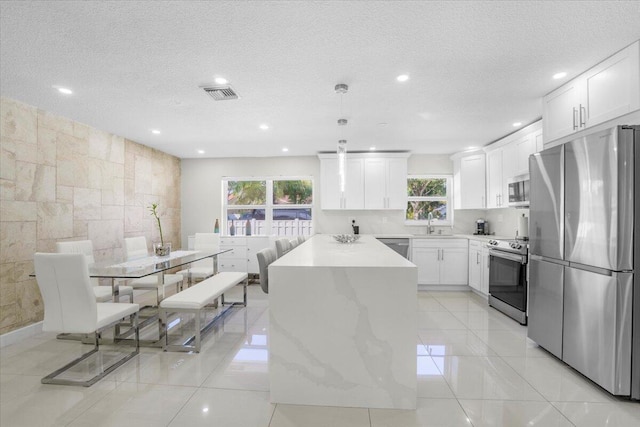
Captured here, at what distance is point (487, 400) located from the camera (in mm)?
2113

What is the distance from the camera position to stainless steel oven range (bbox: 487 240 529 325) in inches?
140

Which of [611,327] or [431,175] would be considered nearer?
[611,327]

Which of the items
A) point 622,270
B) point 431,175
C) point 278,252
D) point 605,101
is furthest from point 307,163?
point 622,270

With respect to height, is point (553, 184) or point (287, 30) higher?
point (287, 30)

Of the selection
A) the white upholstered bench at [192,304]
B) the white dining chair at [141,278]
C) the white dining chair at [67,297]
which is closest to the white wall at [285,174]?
the white dining chair at [141,278]

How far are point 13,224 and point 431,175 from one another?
6.10 meters

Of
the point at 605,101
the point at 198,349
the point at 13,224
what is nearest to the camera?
the point at 605,101

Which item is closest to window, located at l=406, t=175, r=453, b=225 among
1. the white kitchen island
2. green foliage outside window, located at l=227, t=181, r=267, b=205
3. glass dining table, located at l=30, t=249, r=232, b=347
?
green foliage outside window, located at l=227, t=181, r=267, b=205

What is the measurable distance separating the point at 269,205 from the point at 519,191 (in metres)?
4.33

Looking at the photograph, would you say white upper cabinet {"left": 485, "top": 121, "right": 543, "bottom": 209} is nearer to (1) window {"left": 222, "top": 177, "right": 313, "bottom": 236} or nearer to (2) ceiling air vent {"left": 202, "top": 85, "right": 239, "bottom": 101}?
(1) window {"left": 222, "top": 177, "right": 313, "bottom": 236}

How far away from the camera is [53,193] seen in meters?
3.57

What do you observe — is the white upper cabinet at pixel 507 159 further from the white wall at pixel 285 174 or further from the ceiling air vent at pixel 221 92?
the ceiling air vent at pixel 221 92

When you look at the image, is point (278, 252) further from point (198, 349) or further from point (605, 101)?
point (605, 101)

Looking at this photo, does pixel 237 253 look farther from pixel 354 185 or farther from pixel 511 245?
pixel 511 245
